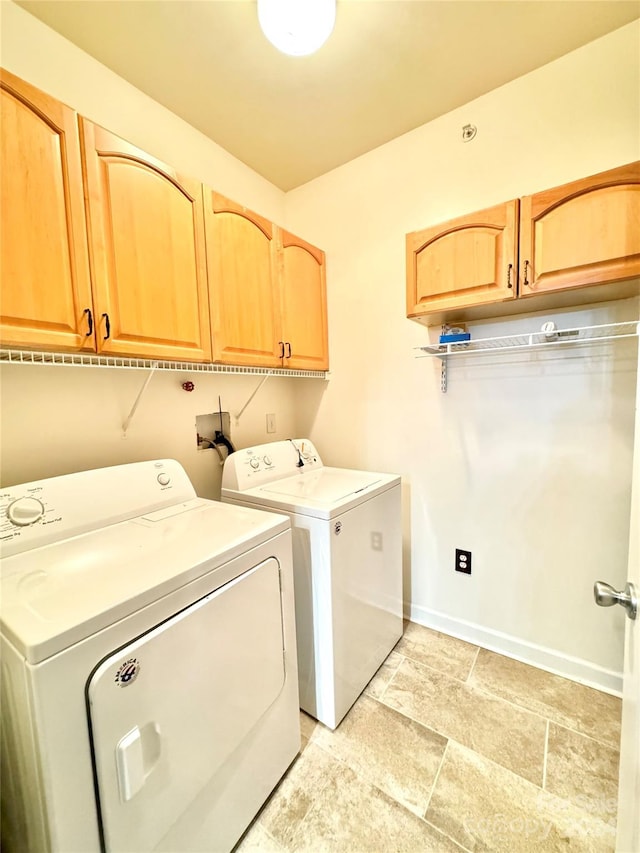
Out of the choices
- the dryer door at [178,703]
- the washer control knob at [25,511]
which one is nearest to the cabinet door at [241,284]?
the washer control knob at [25,511]

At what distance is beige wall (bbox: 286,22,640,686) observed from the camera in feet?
4.81

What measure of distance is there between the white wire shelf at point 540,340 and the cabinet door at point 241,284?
855mm

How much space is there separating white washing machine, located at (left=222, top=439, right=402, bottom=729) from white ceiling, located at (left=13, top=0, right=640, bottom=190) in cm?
170

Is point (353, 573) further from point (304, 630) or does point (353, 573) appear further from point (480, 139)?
point (480, 139)

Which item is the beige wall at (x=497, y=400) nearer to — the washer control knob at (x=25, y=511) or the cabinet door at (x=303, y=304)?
the cabinet door at (x=303, y=304)

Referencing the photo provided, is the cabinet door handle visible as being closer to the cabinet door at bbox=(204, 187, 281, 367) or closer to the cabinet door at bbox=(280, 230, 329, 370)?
the cabinet door at bbox=(204, 187, 281, 367)

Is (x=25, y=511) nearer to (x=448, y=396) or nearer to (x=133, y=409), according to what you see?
(x=133, y=409)

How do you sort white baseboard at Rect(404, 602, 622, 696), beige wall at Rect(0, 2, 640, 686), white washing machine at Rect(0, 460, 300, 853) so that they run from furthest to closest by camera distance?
white baseboard at Rect(404, 602, 622, 696), beige wall at Rect(0, 2, 640, 686), white washing machine at Rect(0, 460, 300, 853)

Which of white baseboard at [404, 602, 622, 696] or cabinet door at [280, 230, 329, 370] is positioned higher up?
cabinet door at [280, 230, 329, 370]

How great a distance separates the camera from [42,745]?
0.63 meters

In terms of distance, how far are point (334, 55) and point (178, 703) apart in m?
2.34

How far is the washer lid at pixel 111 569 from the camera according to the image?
672 millimetres

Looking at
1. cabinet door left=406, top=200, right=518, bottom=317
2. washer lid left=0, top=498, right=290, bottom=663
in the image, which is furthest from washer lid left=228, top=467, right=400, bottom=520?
cabinet door left=406, top=200, right=518, bottom=317

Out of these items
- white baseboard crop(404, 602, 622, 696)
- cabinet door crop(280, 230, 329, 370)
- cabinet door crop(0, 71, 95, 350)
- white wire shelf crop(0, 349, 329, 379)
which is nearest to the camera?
cabinet door crop(0, 71, 95, 350)
